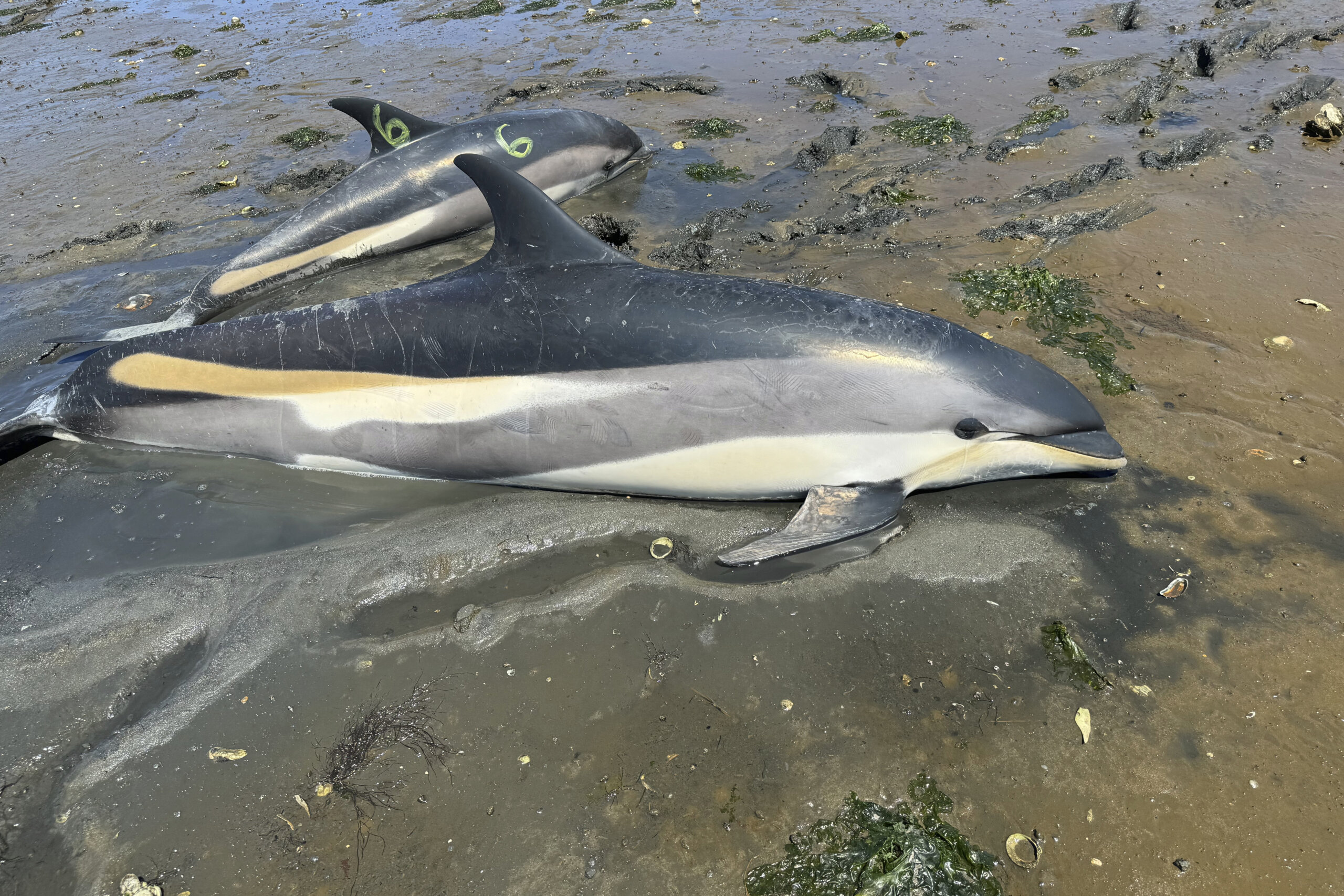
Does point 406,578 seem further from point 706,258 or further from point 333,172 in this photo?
point 333,172

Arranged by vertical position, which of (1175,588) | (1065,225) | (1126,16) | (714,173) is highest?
(1126,16)

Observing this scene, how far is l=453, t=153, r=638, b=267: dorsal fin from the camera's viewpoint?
13.1 feet

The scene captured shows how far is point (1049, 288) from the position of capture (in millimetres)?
5535

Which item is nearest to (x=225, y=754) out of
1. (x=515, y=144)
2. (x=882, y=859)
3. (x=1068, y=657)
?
(x=882, y=859)

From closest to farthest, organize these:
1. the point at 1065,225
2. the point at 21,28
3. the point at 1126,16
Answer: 1. the point at 1065,225
2. the point at 1126,16
3. the point at 21,28

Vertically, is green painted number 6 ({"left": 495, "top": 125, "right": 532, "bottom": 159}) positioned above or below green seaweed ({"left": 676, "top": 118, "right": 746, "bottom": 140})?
above

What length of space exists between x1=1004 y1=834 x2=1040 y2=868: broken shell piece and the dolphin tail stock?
148 cm

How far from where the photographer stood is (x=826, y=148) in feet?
27.1

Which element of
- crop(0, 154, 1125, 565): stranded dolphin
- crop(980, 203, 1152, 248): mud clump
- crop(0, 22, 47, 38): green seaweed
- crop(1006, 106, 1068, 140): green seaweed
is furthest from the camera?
crop(0, 22, 47, 38): green seaweed

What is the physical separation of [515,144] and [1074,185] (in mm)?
5824

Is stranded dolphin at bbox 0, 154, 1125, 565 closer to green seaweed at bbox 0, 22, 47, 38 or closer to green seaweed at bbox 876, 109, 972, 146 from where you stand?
green seaweed at bbox 876, 109, 972, 146

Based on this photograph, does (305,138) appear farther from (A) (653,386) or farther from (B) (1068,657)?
(B) (1068,657)

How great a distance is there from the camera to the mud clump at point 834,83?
10234mm

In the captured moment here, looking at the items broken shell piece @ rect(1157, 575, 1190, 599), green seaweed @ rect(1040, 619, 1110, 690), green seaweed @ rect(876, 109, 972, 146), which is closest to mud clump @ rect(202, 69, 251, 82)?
green seaweed @ rect(876, 109, 972, 146)
